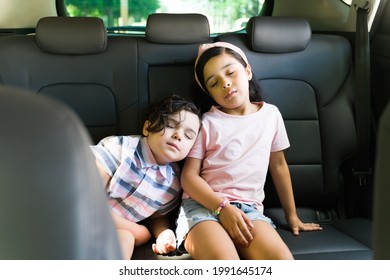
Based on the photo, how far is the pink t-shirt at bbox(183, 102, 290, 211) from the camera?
4.35 ft

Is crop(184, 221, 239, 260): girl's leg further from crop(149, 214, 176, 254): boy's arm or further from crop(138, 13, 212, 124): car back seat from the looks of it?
crop(138, 13, 212, 124): car back seat

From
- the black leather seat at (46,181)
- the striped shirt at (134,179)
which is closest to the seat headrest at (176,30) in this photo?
the striped shirt at (134,179)

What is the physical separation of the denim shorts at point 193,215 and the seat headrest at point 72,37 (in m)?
0.58

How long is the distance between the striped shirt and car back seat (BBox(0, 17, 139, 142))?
6.3 inches

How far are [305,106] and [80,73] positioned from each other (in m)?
0.73

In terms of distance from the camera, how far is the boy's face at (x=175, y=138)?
129cm

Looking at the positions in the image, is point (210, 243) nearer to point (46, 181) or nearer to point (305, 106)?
point (305, 106)

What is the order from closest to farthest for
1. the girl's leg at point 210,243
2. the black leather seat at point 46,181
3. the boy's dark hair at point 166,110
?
the black leather seat at point 46,181, the girl's leg at point 210,243, the boy's dark hair at point 166,110

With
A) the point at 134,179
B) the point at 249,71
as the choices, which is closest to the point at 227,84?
the point at 249,71

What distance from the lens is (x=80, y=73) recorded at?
4.89 feet

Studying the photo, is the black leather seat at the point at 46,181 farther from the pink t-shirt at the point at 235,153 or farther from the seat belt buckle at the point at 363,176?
the seat belt buckle at the point at 363,176

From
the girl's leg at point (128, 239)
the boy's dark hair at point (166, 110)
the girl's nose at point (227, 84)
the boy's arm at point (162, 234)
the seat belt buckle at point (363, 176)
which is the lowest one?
the boy's arm at point (162, 234)

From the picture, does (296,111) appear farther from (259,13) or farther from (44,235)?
(44,235)
